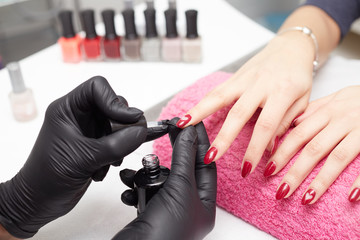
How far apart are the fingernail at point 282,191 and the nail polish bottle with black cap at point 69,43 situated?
68cm

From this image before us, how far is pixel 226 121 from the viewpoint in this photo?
580 mm

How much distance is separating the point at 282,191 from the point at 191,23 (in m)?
0.55

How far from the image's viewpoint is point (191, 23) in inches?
36.7

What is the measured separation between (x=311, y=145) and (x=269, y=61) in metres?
0.21

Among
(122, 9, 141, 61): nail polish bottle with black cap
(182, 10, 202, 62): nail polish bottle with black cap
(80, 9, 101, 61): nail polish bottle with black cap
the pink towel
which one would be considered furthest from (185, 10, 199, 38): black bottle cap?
the pink towel

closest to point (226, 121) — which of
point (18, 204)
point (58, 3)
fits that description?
point (18, 204)

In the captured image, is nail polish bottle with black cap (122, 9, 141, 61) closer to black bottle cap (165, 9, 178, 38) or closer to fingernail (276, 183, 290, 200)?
black bottle cap (165, 9, 178, 38)

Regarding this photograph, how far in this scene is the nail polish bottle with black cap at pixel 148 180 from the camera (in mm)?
465

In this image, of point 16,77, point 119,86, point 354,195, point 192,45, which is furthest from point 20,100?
point 354,195

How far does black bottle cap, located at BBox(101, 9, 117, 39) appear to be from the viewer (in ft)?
3.10

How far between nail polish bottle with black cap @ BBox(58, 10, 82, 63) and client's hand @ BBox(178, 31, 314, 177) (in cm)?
49

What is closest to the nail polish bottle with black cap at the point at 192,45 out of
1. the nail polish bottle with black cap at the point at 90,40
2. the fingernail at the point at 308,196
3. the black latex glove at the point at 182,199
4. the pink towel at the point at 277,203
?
the nail polish bottle with black cap at the point at 90,40

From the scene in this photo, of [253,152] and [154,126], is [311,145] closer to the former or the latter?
[253,152]

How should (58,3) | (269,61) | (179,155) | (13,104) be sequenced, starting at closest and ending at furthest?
(179,155) → (269,61) → (13,104) → (58,3)
